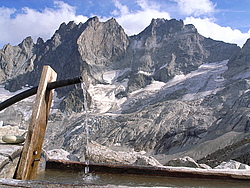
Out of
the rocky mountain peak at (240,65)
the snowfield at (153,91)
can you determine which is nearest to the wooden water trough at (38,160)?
the snowfield at (153,91)

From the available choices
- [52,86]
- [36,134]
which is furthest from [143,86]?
[36,134]

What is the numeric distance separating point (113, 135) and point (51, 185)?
117ft

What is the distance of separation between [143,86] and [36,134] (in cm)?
7343

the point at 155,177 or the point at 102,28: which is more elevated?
the point at 102,28

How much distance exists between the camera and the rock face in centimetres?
3122

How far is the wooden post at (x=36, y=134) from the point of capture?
11.4 ft

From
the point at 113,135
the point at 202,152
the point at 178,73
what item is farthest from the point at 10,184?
the point at 178,73

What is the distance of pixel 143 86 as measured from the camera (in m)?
76.8

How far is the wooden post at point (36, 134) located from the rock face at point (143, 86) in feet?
39.6

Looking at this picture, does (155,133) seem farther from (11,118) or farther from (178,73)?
(178,73)

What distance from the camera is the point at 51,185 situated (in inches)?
101

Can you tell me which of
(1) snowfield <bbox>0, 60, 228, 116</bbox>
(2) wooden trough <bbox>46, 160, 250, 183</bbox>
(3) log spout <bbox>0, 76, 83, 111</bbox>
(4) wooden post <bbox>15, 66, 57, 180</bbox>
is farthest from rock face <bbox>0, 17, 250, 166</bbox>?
(4) wooden post <bbox>15, 66, 57, 180</bbox>

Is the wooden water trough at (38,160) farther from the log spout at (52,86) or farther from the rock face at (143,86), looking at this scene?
the rock face at (143,86)

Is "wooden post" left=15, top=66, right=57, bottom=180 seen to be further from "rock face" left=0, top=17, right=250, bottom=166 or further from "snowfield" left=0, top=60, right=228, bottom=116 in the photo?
"snowfield" left=0, top=60, right=228, bottom=116
